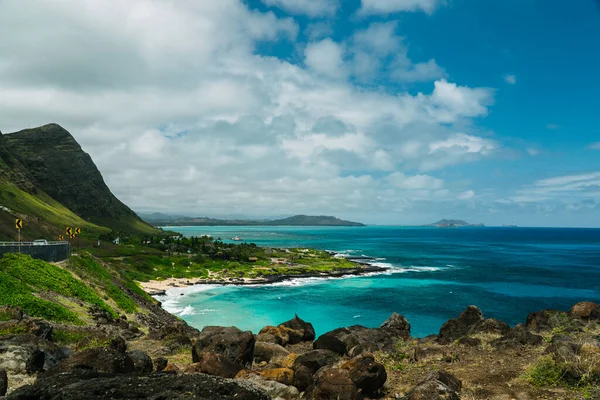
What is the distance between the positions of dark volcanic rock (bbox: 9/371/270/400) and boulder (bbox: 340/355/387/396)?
5959mm

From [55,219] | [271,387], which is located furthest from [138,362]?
[55,219]

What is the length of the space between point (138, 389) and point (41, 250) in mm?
44857

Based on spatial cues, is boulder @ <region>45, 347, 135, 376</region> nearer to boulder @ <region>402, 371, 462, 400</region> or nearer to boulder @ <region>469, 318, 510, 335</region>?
boulder @ <region>402, 371, 462, 400</region>

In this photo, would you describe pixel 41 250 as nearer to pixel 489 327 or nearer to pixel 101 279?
pixel 101 279

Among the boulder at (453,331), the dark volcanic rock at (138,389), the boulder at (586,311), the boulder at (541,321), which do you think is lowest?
the boulder at (453,331)

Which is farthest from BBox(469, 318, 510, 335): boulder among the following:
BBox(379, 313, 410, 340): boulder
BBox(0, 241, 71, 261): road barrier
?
BBox(0, 241, 71, 261): road barrier

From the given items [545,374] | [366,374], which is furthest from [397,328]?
[366,374]

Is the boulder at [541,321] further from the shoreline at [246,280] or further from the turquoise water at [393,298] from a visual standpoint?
the shoreline at [246,280]

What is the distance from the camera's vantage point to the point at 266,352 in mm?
19312

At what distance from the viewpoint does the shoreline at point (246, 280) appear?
83.6 meters

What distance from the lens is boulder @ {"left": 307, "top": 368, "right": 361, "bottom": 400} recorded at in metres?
11.0

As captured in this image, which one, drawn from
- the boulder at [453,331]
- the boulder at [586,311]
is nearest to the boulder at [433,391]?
the boulder at [453,331]

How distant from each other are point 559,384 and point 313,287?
82.2 meters

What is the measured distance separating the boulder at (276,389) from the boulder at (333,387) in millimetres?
513
